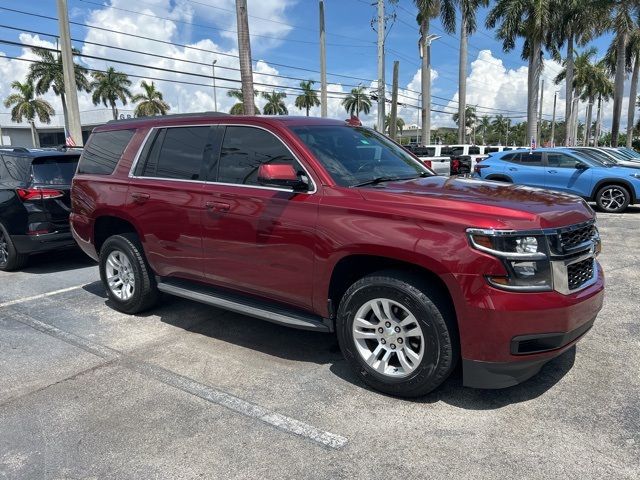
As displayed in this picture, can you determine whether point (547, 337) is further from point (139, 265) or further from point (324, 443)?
point (139, 265)

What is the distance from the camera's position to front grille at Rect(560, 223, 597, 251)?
10.3 ft

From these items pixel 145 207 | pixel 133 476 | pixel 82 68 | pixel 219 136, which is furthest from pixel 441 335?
pixel 82 68

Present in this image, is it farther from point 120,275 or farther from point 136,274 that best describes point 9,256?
point 136,274

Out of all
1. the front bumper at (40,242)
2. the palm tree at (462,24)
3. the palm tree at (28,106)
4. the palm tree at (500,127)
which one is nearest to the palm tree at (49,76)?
the palm tree at (28,106)

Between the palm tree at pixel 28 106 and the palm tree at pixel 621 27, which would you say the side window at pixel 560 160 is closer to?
the palm tree at pixel 621 27

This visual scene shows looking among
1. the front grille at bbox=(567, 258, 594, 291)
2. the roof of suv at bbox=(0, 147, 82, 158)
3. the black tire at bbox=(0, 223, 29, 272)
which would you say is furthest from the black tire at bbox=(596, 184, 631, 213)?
the black tire at bbox=(0, 223, 29, 272)

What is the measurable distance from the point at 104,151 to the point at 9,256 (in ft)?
9.67

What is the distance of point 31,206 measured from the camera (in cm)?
695

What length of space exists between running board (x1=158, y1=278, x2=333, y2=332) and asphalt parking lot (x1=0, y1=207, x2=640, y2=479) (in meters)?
0.41

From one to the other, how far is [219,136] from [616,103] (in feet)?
116

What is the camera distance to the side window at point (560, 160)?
13395 millimetres

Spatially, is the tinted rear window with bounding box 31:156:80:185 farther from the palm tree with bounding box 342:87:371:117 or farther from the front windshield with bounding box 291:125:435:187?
the palm tree with bounding box 342:87:371:117

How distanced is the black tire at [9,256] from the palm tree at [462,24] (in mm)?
30759

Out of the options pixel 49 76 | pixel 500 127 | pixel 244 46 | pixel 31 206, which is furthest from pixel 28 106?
pixel 500 127
